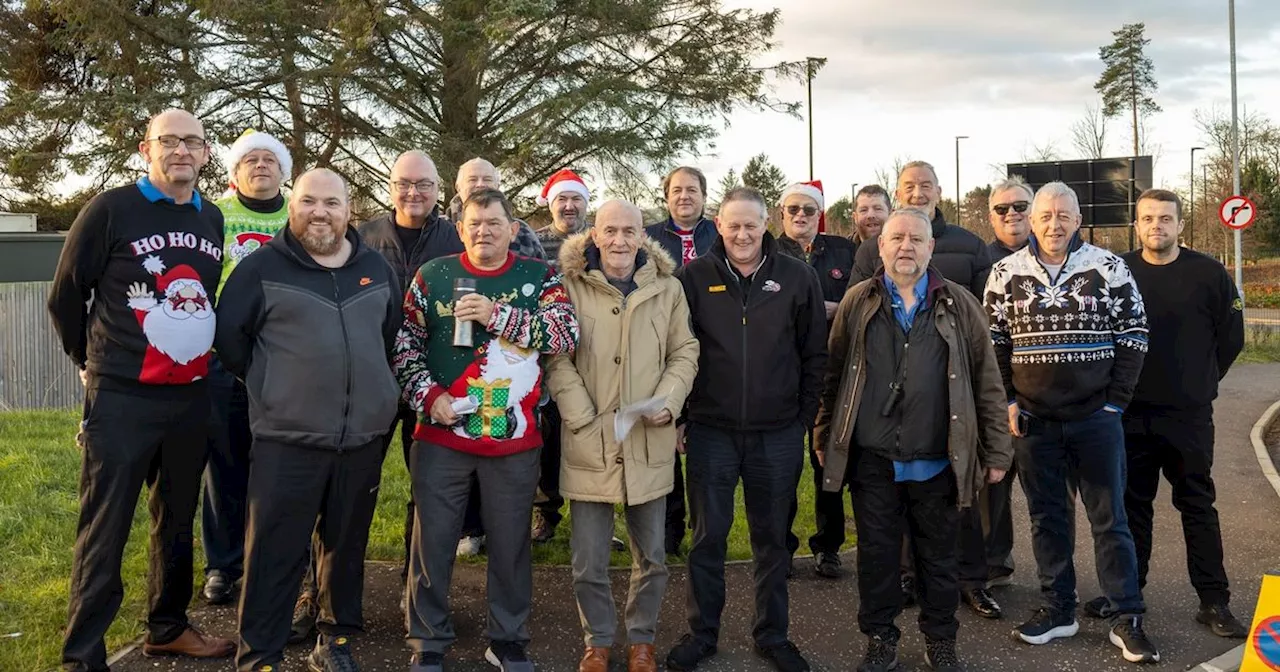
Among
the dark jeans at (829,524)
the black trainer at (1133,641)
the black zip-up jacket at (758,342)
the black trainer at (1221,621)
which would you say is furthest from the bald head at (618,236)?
the black trainer at (1221,621)

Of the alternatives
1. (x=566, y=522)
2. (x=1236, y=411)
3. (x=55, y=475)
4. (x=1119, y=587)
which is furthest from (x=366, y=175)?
(x=1119, y=587)

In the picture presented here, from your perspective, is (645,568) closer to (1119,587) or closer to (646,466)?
(646,466)

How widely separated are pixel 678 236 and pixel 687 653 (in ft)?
9.26

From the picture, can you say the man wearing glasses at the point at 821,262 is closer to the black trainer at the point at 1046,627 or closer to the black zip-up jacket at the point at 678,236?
the black zip-up jacket at the point at 678,236

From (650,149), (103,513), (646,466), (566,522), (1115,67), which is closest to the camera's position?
(103,513)

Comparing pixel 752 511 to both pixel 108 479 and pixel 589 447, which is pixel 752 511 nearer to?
pixel 589 447

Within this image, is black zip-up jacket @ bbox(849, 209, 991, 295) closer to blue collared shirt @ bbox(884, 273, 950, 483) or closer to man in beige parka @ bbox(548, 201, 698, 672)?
blue collared shirt @ bbox(884, 273, 950, 483)

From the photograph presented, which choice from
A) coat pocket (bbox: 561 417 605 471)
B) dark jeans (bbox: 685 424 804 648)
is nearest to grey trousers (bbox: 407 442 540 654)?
coat pocket (bbox: 561 417 605 471)

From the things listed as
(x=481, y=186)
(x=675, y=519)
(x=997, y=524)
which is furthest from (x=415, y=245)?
→ (x=997, y=524)

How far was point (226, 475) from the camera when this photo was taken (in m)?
5.07

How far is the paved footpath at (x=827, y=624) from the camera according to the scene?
14.8 ft

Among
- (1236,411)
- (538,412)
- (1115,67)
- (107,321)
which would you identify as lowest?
(1236,411)

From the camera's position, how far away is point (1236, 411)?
12.6m

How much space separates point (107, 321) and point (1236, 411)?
13445mm
